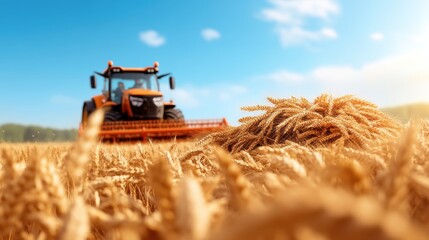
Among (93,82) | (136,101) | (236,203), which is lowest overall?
(236,203)

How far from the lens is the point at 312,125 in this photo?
2404 mm

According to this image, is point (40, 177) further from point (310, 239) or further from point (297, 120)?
point (297, 120)

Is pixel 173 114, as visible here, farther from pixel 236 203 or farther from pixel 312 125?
pixel 236 203

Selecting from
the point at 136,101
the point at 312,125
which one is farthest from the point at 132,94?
the point at 312,125

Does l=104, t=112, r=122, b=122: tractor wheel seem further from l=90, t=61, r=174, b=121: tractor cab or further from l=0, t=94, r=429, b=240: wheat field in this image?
l=0, t=94, r=429, b=240: wheat field

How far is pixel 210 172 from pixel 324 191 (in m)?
1.51

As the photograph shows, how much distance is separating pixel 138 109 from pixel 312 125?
10.9m

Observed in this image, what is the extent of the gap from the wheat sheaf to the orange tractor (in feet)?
28.8

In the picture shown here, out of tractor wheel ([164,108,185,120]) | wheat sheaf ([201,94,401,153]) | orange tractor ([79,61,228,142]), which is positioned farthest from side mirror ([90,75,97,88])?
wheat sheaf ([201,94,401,153])

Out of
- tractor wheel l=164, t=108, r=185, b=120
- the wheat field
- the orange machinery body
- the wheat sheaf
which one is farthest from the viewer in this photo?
tractor wheel l=164, t=108, r=185, b=120

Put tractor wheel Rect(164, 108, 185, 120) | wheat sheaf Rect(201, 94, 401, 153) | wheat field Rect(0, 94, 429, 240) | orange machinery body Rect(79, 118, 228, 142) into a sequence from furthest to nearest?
tractor wheel Rect(164, 108, 185, 120) < orange machinery body Rect(79, 118, 228, 142) < wheat sheaf Rect(201, 94, 401, 153) < wheat field Rect(0, 94, 429, 240)

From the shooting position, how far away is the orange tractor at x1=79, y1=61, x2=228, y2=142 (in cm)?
1188

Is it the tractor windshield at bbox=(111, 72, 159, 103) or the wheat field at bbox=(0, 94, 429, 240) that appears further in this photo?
the tractor windshield at bbox=(111, 72, 159, 103)

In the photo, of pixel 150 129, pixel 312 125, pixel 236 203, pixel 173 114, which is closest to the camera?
pixel 236 203
